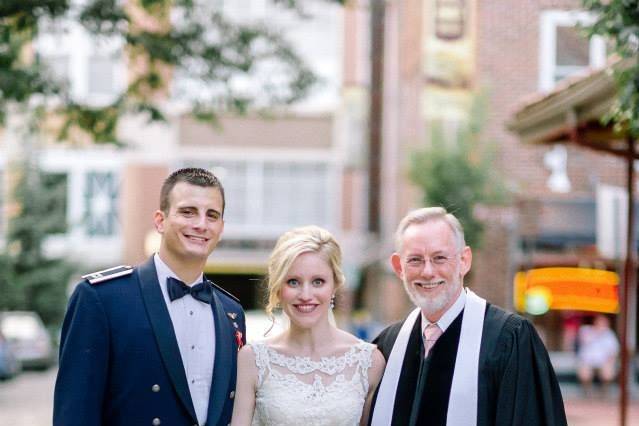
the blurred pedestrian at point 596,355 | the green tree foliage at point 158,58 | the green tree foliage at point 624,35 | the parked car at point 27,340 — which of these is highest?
the green tree foliage at point 158,58

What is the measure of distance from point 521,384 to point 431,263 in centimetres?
61

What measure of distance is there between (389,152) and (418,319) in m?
29.4

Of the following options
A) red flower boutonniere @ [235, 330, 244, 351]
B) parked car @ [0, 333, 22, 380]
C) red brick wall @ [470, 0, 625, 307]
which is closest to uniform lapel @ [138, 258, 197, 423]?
red flower boutonniere @ [235, 330, 244, 351]

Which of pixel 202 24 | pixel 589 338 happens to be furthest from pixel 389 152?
pixel 202 24

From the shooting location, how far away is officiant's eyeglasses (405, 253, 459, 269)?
15.7 feet

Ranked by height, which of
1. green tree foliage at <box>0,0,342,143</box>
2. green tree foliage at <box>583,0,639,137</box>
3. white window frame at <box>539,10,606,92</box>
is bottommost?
green tree foliage at <box>583,0,639,137</box>

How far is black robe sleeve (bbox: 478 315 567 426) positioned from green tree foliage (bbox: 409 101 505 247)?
15142mm

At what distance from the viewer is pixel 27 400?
854 inches

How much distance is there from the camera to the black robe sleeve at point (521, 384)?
454 centimetres

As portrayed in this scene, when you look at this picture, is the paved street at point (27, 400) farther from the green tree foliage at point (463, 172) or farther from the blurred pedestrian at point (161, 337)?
the blurred pedestrian at point (161, 337)

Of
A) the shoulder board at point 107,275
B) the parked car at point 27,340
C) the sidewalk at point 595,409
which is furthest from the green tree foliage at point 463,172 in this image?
the shoulder board at point 107,275

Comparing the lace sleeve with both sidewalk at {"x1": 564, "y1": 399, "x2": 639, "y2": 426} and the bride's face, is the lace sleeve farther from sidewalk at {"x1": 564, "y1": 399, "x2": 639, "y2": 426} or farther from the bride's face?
sidewalk at {"x1": 564, "y1": 399, "x2": 639, "y2": 426}

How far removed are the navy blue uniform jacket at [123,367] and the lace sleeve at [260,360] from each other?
1.20 feet

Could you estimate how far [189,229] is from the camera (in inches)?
180
